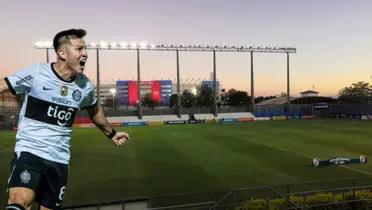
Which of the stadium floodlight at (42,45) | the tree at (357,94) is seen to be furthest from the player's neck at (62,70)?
the tree at (357,94)

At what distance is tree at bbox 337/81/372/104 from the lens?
133462mm

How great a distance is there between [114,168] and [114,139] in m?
27.7

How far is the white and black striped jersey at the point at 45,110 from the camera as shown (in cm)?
427

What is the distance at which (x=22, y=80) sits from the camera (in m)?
4.32

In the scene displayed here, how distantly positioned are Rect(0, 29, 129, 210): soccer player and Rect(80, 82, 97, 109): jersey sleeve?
28mm

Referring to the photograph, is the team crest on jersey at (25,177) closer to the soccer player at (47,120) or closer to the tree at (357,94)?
the soccer player at (47,120)

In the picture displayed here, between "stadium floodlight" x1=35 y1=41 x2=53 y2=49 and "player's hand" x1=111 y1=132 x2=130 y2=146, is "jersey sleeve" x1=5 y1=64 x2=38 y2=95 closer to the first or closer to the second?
"player's hand" x1=111 y1=132 x2=130 y2=146

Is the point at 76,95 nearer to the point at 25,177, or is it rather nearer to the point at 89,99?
the point at 89,99

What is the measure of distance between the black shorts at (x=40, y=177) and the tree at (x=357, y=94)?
13732 cm

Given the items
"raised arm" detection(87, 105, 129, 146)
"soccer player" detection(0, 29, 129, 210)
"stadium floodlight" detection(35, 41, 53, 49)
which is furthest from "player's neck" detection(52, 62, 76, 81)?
"stadium floodlight" detection(35, 41, 53, 49)

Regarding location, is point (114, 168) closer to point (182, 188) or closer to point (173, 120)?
point (182, 188)

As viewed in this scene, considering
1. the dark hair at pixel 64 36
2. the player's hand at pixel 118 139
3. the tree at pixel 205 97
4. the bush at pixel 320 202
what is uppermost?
the tree at pixel 205 97

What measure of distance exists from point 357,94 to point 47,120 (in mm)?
143189

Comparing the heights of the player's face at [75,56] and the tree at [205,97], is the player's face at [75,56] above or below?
below
